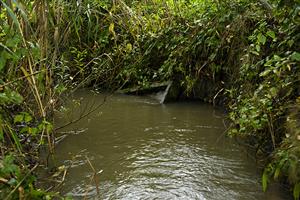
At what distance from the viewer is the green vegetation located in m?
1.99

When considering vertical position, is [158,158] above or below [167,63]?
below

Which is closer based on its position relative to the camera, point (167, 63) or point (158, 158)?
point (158, 158)

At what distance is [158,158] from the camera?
11.0ft

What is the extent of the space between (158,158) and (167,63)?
Result: 2495 millimetres

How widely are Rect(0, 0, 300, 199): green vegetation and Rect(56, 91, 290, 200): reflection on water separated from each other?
256 mm

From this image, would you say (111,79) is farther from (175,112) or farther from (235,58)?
(235,58)

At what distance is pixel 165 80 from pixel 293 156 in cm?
377

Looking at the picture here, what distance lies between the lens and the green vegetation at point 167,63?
199 centimetres

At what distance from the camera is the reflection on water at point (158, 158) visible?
2.77 metres

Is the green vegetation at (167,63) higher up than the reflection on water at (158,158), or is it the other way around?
the green vegetation at (167,63)

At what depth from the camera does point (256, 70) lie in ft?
11.4

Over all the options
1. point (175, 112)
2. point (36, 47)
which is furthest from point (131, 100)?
point (36, 47)

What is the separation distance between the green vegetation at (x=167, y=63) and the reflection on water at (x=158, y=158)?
0.84ft

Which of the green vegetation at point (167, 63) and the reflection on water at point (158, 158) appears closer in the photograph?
the green vegetation at point (167, 63)
